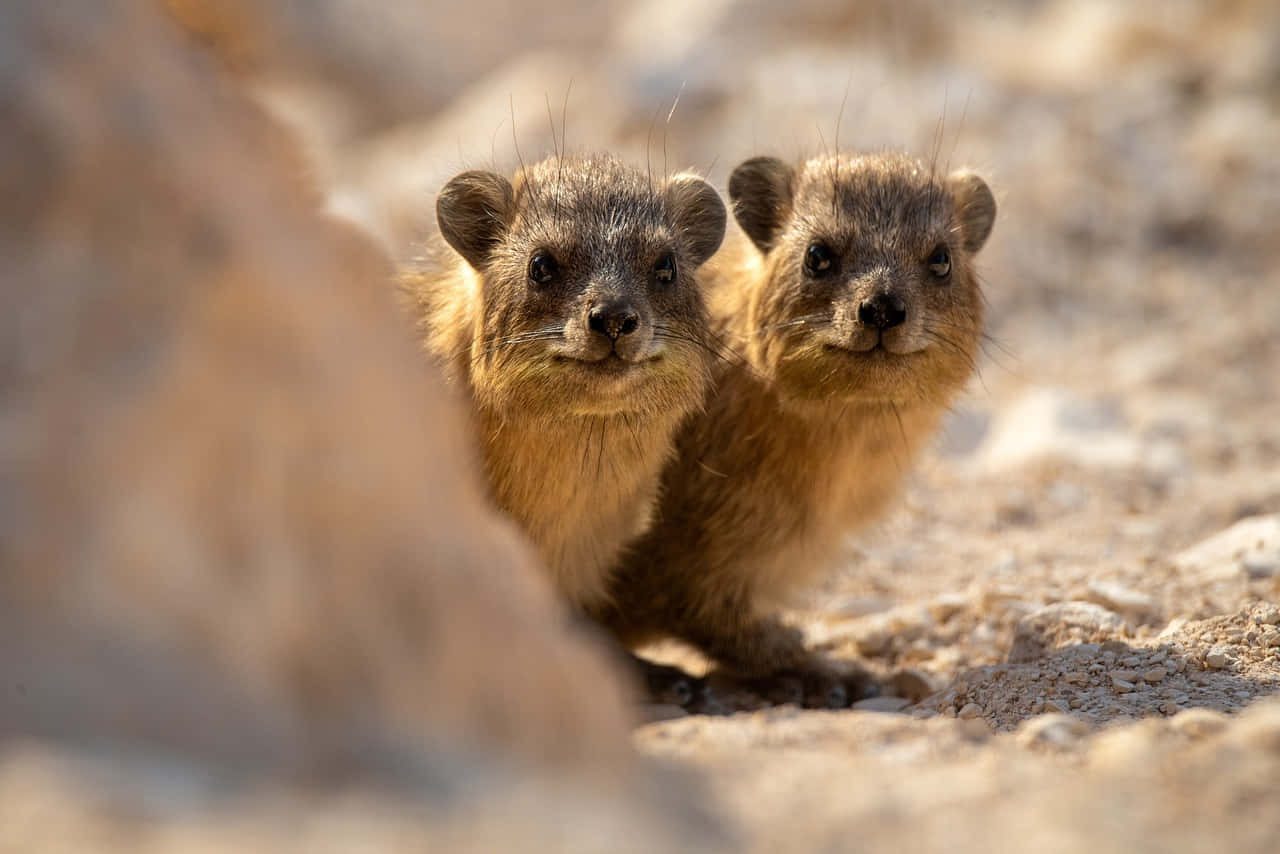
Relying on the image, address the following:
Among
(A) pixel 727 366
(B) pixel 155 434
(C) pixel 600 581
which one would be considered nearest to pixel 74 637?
(B) pixel 155 434

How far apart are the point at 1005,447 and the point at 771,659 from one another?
3.09 m

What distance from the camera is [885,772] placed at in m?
3.22

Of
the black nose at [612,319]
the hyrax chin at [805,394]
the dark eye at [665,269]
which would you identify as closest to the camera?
the black nose at [612,319]

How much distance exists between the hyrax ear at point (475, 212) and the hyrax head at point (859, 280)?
1.20m

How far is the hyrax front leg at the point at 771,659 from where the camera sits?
246 inches

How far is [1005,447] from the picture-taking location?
8.73 metres

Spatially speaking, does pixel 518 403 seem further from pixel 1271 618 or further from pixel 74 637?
pixel 1271 618

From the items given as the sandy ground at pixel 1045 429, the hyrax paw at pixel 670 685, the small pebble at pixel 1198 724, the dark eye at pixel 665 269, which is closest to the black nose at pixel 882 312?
the dark eye at pixel 665 269

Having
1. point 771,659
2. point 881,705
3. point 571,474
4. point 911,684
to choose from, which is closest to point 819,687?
point 771,659

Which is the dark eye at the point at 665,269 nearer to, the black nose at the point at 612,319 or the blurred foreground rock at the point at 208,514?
the black nose at the point at 612,319

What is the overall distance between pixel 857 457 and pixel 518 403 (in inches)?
68.2

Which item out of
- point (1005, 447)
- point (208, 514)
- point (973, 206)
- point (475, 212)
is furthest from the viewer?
point (1005, 447)

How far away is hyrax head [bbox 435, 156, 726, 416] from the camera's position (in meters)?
5.06

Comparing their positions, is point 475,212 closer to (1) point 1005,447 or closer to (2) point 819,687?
(2) point 819,687
